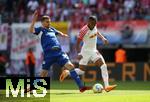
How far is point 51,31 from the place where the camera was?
21.2m

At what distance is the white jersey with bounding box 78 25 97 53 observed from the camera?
2152 cm

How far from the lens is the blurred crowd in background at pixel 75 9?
3675 cm

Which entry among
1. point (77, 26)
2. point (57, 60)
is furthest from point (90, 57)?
point (77, 26)

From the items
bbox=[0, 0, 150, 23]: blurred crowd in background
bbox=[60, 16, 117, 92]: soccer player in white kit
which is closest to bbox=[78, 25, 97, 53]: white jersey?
bbox=[60, 16, 117, 92]: soccer player in white kit

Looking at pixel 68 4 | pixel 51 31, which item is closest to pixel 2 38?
pixel 68 4

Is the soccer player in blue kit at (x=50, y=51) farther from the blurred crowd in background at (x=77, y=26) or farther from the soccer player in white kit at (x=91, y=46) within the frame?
the blurred crowd in background at (x=77, y=26)

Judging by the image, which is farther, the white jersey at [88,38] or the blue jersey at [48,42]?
the white jersey at [88,38]

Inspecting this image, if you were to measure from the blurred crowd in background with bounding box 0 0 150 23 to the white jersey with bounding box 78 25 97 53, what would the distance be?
47.7 feet

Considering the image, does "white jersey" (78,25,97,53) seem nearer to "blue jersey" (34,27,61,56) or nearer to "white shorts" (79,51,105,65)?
"white shorts" (79,51,105,65)

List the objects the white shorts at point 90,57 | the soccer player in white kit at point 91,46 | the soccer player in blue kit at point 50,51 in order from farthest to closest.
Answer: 1. the white shorts at point 90,57
2. the soccer player in white kit at point 91,46
3. the soccer player in blue kit at point 50,51

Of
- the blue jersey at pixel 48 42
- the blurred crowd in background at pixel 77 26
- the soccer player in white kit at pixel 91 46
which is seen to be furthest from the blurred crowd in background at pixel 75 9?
the blue jersey at pixel 48 42

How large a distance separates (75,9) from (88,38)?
16.7 metres

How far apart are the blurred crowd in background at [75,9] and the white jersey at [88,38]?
14.5 metres

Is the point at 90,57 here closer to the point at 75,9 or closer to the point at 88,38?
the point at 88,38
